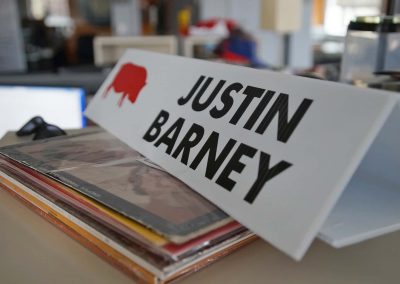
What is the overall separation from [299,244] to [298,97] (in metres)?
0.14

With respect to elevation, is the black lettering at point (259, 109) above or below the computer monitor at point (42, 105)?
above

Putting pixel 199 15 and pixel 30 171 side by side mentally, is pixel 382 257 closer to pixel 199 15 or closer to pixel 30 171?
pixel 30 171

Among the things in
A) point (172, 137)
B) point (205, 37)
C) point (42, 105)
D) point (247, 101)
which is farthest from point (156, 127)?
point (205, 37)

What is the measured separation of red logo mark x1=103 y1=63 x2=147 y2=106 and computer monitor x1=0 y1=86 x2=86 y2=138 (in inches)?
11.4

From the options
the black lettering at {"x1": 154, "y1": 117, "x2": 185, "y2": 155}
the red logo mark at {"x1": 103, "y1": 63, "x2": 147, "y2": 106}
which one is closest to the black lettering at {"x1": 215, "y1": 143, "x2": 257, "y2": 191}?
the black lettering at {"x1": 154, "y1": 117, "x2": 185, "y2": 155}

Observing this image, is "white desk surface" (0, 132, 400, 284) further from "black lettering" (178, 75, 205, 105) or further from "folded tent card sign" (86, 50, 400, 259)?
"black lettering" (178, 75, 205, 105)

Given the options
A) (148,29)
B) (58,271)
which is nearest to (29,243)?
(58,271)

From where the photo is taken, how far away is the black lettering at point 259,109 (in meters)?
0.42

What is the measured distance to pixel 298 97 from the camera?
15.6 inches

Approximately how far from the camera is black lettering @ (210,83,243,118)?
463mm

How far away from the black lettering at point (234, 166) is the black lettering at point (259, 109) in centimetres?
2

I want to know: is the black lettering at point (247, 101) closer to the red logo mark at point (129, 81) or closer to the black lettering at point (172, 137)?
the black lettering at point (172, 137)

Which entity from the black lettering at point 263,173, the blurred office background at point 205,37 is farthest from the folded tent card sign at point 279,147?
the blurred office background at point 205,37

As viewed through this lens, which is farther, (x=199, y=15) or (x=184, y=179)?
(x=199, y=15)
